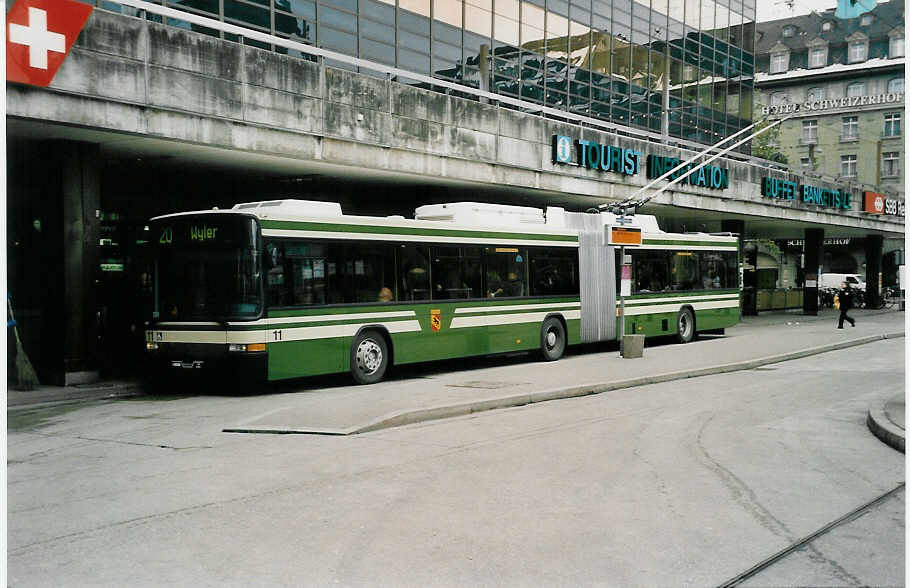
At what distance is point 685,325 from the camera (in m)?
27.1

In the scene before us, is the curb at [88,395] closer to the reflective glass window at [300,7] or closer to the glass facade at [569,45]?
the glass facade at [569,45]

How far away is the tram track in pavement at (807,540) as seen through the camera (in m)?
5.39

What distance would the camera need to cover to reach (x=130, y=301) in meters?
21.5

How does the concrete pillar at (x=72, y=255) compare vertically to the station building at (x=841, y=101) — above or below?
below

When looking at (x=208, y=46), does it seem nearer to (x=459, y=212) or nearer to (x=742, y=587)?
(x=459, y=212)

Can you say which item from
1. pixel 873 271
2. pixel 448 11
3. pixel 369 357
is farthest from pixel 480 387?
pixel 873 271

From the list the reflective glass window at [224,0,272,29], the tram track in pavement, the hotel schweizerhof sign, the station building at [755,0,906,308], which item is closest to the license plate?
the reflective glass window at [224,0,272,29]

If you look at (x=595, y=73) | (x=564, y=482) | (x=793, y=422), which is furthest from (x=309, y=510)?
(x=595, y=73)

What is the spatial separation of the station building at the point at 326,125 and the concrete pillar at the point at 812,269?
5.91m

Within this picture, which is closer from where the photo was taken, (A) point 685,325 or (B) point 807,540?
(B) point 807,540

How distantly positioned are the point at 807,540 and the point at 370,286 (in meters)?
11.6

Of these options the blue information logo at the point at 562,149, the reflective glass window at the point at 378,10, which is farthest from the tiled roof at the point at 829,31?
the reflective glass window at the point at 378,10

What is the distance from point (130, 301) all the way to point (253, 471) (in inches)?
550

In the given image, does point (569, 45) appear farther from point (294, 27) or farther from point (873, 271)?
point (873, 271)
